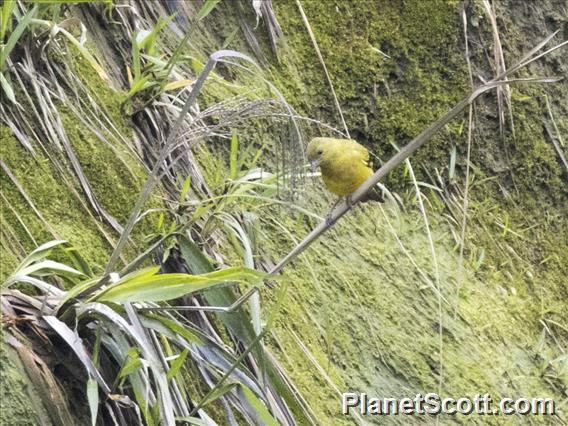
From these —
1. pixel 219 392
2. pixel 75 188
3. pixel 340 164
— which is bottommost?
pixel 219 392

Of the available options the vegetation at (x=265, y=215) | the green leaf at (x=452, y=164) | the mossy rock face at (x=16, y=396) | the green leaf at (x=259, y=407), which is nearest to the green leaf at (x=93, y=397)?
the vegetation at (x=265, y=215)

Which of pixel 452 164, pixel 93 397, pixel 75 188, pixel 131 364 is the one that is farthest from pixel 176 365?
pixel 452 164

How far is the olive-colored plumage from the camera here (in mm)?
2748

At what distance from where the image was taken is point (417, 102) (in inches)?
152

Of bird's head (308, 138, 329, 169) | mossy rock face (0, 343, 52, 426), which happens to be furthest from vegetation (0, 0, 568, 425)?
bird's head (308, 138, 329, 169)

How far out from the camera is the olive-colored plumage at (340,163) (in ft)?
9.02

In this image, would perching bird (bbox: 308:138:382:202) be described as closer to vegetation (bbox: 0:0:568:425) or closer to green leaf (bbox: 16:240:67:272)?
vegetation (bbox: 0:0:568:425)

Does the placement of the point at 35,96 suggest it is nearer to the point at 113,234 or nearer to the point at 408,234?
the point at 113,234

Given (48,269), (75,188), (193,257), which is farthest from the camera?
(75,188)

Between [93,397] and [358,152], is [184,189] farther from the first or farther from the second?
[93,397]

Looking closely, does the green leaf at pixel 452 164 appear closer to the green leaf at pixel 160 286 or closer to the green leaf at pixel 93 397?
the green leaf at pixel 160 286

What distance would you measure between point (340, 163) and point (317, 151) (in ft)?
0.36

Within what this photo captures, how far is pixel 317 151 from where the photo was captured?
9.27 feet

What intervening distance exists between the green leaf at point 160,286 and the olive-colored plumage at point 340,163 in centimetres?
67
